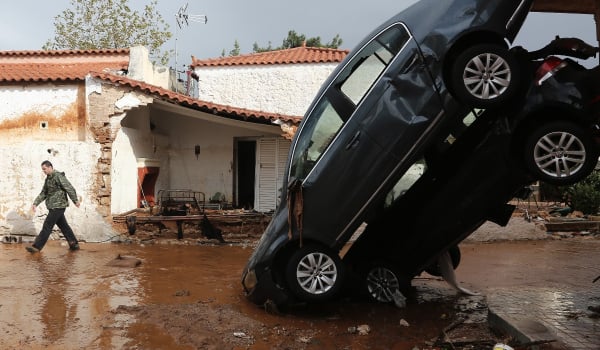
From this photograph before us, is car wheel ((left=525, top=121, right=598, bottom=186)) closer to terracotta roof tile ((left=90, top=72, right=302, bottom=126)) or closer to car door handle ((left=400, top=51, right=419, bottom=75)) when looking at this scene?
car door handle ((left=400, top=51, right=419, bottom=75))

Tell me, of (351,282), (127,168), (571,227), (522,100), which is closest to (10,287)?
(351,282)

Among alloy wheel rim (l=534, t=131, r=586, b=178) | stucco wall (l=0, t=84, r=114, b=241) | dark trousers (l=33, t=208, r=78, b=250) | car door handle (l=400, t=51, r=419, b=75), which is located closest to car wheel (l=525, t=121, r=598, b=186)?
alloy wheel rim (l=534, t=131, r=586, b=178)

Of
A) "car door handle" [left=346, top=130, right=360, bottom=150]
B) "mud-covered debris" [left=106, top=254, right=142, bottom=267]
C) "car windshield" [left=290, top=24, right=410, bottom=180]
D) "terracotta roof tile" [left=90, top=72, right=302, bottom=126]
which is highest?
"terracotta roof tile" [left=90, top=72, right=302, bottom=126]

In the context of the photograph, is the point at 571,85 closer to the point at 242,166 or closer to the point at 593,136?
the point at 593,136

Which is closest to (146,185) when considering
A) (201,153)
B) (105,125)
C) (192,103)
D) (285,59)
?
(201,153)

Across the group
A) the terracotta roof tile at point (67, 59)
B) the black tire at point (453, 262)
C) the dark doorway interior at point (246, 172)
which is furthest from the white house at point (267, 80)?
the black tire at point (453, 262)

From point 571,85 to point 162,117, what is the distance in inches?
450

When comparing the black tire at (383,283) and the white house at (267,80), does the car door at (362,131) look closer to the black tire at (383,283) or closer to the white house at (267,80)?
the black tire at (383,283)

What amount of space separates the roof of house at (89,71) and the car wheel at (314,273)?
6275 mm

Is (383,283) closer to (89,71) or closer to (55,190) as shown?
(55,190)

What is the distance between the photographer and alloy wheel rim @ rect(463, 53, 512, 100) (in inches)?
169

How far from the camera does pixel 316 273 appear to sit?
5.07 m

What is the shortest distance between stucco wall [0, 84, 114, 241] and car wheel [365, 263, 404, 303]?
7516mm

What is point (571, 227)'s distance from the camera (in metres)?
12.5
